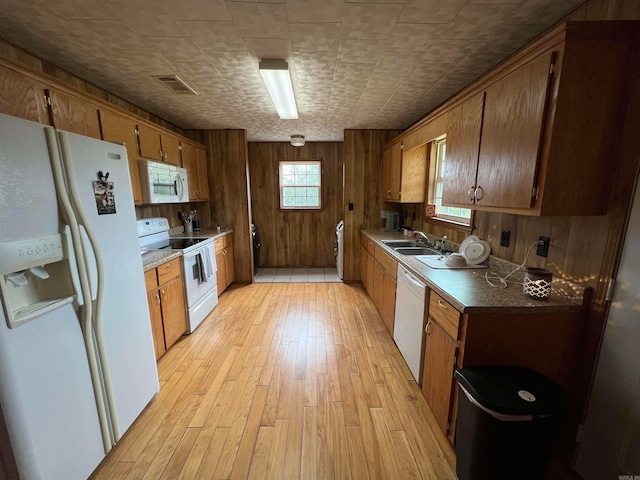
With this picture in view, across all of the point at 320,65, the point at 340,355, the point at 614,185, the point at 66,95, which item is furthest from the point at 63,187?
the point at 614,185

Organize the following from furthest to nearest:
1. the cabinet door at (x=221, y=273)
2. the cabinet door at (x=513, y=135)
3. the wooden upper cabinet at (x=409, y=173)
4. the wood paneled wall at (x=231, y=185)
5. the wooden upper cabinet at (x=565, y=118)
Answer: the wood paneled wall at (x=231, y=185)
the cabinet door at (x=221, y=273)
the wooden upper cabinet at (x=409, y=173)
the cabinet door at (x=513, y=135)
the wooden upper cabinet at (x=565, y=118)

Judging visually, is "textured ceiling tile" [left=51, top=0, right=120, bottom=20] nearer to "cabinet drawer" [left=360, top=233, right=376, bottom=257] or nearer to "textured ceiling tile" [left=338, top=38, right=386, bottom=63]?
"textured ceiling tile" [left=338, top=38, right=386, bottom=63]

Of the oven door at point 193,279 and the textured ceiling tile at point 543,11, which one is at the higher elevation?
the textured ceiling tile at point 543,11

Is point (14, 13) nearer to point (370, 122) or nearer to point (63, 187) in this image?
point (63, 187)

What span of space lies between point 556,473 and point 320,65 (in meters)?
A: 2.98

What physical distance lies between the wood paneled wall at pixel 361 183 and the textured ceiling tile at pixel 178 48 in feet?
8.23

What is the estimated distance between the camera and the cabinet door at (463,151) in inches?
68.5

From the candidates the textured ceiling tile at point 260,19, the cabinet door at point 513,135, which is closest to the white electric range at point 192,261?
the textured ceiling tile at point 260,19

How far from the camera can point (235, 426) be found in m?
1.70

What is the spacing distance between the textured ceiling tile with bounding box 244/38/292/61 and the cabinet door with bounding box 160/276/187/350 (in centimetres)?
208

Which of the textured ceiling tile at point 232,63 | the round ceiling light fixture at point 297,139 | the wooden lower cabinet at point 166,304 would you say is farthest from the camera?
the round ceiling light fixture at point 297,139

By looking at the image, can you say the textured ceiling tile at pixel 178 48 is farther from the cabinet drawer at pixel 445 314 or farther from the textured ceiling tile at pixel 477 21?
the cabinet drawer at pixel 445 314

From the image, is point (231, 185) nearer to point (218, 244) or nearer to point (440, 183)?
point (218, 244)

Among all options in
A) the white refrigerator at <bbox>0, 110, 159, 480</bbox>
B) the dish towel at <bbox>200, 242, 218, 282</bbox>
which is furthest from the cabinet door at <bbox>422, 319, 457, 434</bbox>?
the dish towel at <bbox>200, 242, 218, 282</bbox>
